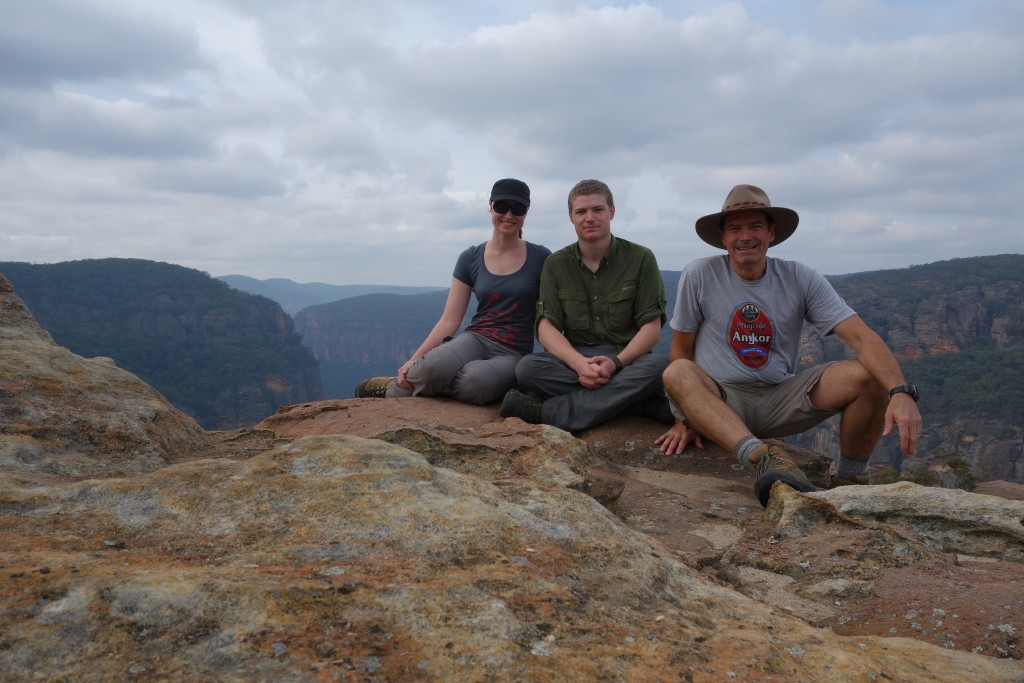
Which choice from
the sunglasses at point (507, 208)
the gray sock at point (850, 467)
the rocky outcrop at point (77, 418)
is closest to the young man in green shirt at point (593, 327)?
the sunglasses at point (507, 208)

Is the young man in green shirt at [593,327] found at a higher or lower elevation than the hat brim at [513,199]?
lower

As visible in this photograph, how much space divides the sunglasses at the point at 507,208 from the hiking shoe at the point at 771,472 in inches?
112

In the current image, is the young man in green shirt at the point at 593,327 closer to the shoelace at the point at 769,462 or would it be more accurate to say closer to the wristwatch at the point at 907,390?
the shoelace at the point at 769,462

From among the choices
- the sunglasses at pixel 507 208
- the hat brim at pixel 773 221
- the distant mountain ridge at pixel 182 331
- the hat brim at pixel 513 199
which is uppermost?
the hat brim at pixel 513 199

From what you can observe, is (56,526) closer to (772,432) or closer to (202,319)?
(772,432)

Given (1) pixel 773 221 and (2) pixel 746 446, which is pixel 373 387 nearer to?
(2) pixel 746 446

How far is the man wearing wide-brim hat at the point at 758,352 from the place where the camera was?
14.4ft

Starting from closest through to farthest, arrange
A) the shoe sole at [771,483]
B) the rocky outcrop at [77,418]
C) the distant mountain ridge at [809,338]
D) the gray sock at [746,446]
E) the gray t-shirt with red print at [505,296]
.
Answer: the rocky outcrop at [77,418]
the shoe sole at [771,483]
the gray sock at [746,446]
the gray t-shirt with red print at [505,296]
the distant mountain ridge at [809,338]

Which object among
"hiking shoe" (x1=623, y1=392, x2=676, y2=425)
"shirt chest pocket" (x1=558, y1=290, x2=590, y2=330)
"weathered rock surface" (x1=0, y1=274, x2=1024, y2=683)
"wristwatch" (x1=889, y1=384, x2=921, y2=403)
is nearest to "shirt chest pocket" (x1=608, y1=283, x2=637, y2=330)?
"shirt chest pocket" (x1=558, y1=290, x2=590, y2=330)

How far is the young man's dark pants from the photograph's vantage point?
547 cm

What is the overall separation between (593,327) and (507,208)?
125 cm

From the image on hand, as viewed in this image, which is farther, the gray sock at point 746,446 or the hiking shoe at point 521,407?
the hiking shoe at point 521,407

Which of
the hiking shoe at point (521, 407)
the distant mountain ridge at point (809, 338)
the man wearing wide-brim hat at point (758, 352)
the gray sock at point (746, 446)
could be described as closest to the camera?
the gray sock at point (746, 446)

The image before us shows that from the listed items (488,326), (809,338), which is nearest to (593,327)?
(488,326)
